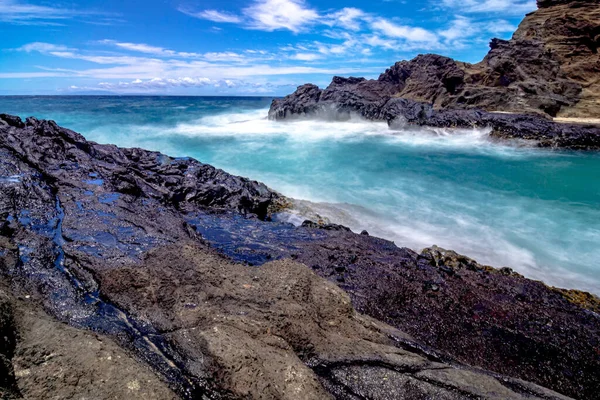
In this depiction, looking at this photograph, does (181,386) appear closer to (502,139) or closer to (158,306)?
(158,306)

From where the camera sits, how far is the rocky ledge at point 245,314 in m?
2.28

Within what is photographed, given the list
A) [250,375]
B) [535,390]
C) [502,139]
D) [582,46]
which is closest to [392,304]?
[535,390]

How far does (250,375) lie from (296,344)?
566mm

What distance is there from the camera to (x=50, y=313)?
2.82m

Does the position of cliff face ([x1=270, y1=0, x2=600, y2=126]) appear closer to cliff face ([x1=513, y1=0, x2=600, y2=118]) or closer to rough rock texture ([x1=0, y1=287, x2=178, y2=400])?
cliff face ([x1=513, y1=0, x2=600, y2=118])

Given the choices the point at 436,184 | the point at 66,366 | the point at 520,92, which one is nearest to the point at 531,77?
the point at 520,92

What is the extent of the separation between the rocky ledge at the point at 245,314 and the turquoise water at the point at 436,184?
277cm

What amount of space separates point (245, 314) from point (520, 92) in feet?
112

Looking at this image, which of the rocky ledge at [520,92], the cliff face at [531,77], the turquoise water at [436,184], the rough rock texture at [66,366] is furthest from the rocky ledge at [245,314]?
the cliff face at [531,77]

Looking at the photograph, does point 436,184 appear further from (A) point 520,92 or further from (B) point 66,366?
(A) point 520,92

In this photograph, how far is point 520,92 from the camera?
29.7 meters

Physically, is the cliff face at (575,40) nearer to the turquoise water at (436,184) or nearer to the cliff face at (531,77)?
the cliff face at (531,77)

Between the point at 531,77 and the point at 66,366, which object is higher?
the point at 531,77

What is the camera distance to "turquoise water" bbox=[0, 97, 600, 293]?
8.66 m
